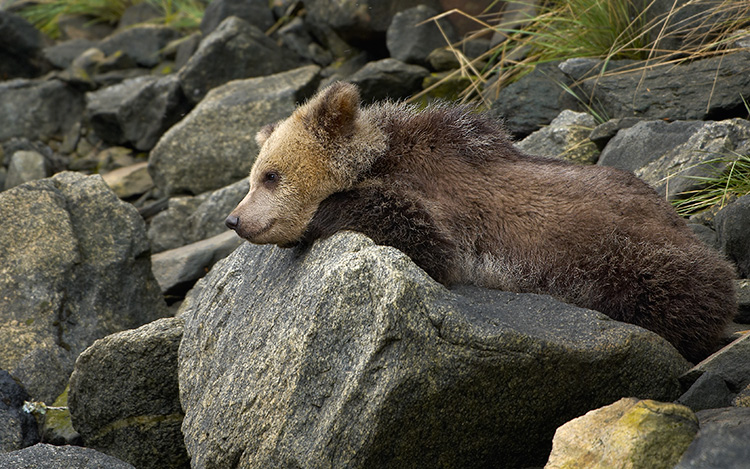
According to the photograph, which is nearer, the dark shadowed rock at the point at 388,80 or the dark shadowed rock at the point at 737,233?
the dark shadowed rock at the point at 737,233

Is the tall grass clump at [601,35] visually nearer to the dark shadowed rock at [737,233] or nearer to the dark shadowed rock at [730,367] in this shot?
the dark shadowed rock at [737,233]

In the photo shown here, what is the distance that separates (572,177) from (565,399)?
4.70ft

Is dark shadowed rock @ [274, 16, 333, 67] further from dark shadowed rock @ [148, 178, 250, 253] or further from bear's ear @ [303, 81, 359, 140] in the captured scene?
bear's ear @ [303, 81, 359, 140]

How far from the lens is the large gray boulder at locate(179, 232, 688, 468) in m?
3.47

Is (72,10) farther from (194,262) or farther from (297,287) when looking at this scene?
(297,287)

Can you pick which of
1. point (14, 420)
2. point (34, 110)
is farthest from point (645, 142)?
point (34, 110)

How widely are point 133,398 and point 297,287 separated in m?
1.70

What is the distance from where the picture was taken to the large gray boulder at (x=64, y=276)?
20.8 ft

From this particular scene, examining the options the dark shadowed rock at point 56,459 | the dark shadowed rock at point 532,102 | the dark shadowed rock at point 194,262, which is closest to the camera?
the dark shadowed rock at point 56,459

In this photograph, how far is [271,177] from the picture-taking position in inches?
181

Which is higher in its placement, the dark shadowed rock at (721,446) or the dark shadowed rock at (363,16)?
the dark shadowed rock at (721,446)

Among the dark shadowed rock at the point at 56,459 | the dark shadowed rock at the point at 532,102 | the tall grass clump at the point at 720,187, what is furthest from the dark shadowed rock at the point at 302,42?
the dark shadowed rock at the point at 56,459

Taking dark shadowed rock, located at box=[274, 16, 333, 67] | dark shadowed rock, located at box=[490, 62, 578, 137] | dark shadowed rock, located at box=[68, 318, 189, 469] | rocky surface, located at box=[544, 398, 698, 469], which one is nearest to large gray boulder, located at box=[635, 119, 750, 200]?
dark shadowed rock, located at box=[490, 62, 578, 137]

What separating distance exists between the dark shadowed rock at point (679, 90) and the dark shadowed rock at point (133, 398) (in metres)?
4.42
